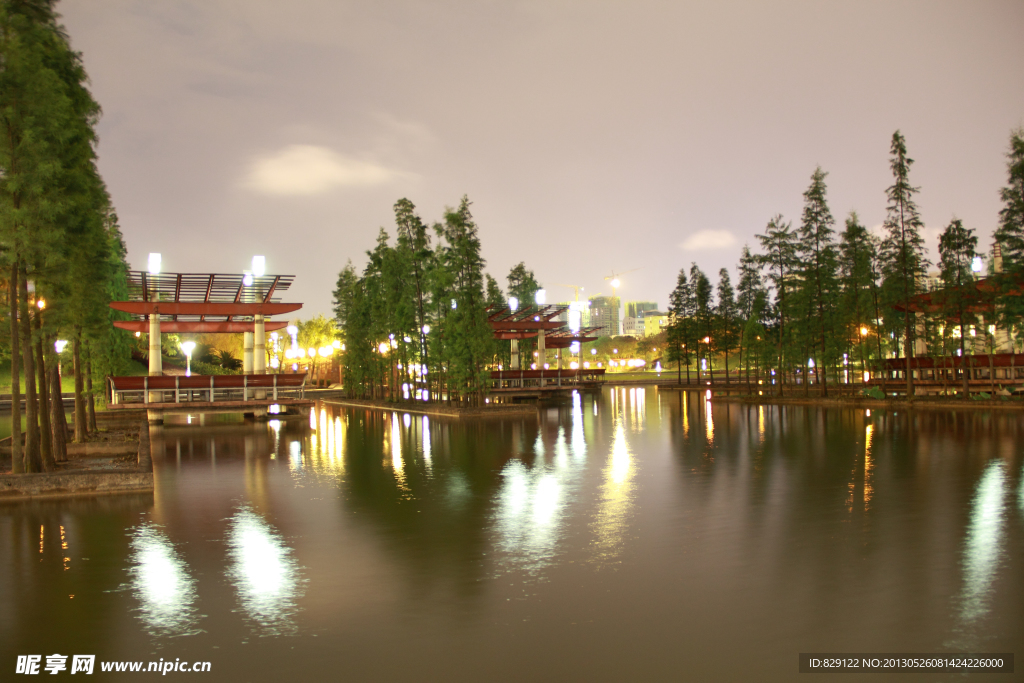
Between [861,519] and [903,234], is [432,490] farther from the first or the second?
[903,234]

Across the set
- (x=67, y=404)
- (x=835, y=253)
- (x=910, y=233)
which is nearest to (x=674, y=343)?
(x=835, y=253)

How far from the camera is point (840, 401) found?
125 feet

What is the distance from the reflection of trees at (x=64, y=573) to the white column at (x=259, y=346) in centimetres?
2112

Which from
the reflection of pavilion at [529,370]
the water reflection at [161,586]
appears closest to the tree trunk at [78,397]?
the water reflection at [161,586]

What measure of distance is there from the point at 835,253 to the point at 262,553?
38830 mm

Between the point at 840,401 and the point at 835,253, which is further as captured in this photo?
the point at 835,253

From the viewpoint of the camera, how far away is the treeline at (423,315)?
36875 mm

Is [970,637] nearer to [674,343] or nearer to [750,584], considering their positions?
[750,584]

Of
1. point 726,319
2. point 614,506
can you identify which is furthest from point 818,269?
point 614,506

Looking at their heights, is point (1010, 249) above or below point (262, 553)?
above

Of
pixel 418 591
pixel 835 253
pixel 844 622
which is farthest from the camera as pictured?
pixel 835 253

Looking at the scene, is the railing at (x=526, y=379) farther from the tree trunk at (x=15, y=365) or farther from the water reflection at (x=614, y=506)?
the tree trunk at (x=15, y=365)

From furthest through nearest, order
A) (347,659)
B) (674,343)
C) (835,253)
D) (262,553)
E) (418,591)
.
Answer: (674,343) → (835,253) → (262,553) → (418,591) → (347,659)

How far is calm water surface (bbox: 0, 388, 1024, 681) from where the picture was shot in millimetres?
6230
